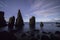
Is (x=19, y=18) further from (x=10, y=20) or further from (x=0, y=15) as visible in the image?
(x=0, y=15)

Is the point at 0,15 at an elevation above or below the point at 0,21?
above

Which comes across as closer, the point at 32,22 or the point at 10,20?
the point at 10,20

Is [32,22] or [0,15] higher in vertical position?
[0,15]

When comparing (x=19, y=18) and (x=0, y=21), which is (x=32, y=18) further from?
(x=0, y=21)

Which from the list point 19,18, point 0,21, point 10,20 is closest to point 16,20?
point 19,18

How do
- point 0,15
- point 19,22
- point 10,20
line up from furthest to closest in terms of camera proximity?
point 19,22 < point 0,15 < point 10,20

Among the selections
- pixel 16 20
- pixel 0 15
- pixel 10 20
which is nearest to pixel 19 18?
pixel 16 20

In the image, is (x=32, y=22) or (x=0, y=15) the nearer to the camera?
(x=0, y=15)

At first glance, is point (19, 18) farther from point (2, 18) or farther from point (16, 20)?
point (2, 18)

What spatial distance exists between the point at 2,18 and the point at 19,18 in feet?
81.5

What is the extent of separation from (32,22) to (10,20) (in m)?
33.0

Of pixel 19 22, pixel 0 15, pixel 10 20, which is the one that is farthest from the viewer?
pixel 19 22

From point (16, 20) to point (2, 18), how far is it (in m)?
20.8

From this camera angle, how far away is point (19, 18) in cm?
Answer: 11575
